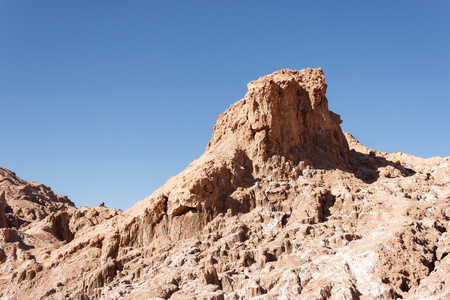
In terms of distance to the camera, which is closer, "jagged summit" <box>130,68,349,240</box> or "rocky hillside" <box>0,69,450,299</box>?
"rocky hillside" <box>0,69,450,299</box>

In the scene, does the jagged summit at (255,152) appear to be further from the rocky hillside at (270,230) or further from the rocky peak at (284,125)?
the rocky hillside at (270,230)

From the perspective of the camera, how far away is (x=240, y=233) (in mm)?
63969

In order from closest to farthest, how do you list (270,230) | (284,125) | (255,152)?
1. (270,230)
2. (255,152)
3. (284,125)

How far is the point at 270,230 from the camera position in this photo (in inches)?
2574

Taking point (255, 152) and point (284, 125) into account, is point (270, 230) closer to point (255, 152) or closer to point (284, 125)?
point (255, 152)

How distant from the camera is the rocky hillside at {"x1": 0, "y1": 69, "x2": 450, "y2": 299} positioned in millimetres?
55344

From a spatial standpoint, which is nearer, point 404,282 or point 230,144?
point 404,282

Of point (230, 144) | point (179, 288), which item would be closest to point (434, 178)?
point (230, 144)

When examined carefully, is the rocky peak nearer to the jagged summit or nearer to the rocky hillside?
the jagged summit

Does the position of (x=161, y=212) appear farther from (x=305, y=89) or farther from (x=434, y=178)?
(x=434, y=178)

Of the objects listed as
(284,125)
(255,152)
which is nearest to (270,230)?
(255,152)

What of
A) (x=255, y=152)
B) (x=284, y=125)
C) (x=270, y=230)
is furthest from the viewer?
(x=284, y=125)

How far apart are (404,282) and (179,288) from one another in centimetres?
2301

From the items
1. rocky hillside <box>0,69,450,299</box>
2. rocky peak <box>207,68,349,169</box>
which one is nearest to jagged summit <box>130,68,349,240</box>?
rocky peak <box>207,68,349,169</box>
